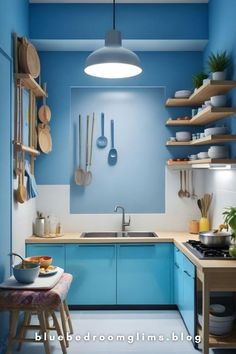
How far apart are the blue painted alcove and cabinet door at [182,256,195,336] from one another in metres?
1.24

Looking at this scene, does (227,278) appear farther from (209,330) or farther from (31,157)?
(31,157)

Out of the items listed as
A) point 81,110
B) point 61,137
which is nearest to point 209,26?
point 81,110

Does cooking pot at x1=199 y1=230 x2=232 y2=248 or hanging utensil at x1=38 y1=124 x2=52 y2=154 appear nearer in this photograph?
cooking pot at x1=199 y1=230 x2=232 y2=248

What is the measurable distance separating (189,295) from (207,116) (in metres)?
1.62

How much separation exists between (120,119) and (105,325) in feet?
7.31

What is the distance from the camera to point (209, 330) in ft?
9.89

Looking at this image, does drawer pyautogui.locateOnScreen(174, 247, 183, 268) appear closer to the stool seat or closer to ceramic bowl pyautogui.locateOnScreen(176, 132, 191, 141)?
ceramic bowl pyautogui.locateOnScreen(176, 132, 191, 141)

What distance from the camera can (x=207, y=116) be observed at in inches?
149

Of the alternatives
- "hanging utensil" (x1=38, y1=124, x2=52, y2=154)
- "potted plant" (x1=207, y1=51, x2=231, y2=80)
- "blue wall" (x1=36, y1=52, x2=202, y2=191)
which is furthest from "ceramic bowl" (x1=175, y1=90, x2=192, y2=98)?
"hanging utensil" (x1=38, y1=124, x2=52, y2=154)

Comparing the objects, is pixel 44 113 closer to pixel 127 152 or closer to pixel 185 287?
pixel 127 152

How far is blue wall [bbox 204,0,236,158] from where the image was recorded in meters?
3.52

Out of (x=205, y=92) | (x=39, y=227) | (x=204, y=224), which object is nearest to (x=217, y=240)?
(x=204, y=224)

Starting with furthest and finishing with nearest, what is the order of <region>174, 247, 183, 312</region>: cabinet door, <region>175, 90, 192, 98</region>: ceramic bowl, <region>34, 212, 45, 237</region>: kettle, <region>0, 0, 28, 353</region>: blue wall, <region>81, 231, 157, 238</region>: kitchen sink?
<region>81, 231, 157, 238</region>: kitchen sink → <region>175, 90, 192, 98</region>: ceramic bowl → <region>34, 212, 45, 237</region>: kettle → <region>174, 247, 183, 312</region>: cabinet door → <region>0, 0, 28, 353</region>: blue wall

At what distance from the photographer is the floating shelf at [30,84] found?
3588 mm
